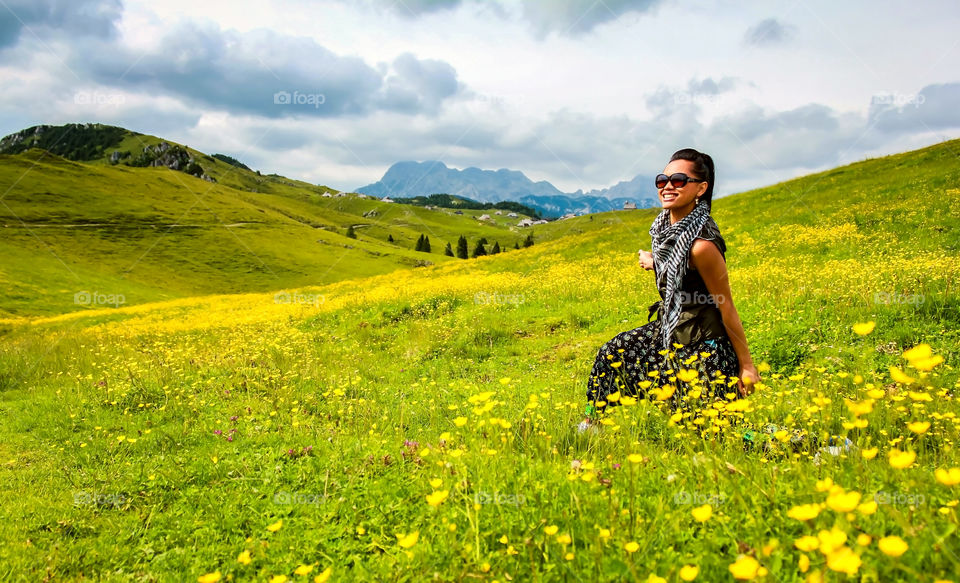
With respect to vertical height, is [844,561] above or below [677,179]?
below

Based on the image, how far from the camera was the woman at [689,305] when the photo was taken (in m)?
4.61

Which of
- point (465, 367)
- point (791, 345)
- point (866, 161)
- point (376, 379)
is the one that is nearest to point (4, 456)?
point (376, 379)

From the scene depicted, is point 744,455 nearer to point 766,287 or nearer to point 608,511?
point 608,511

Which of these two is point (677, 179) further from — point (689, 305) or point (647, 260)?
point (689, 305)

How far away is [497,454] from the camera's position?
3.68 metres

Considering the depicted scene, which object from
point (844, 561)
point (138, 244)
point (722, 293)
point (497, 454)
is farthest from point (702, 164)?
point (138, 244)

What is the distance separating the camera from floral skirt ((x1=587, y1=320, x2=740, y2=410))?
4.62 meters

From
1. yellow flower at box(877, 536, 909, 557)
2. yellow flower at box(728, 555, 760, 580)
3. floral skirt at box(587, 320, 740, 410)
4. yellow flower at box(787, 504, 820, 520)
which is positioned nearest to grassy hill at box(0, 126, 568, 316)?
floral skirt at box(587, 320, 740, 410)

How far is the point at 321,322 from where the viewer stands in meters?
16.8

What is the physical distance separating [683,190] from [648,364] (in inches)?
73.0

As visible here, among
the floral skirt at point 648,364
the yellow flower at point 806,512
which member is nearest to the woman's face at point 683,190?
the floral skirt at point 648,364

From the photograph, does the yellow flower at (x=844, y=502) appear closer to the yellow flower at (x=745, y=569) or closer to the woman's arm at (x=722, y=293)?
the yellow flower at (x=745, y=569)

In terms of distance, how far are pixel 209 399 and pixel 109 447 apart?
1.60 m

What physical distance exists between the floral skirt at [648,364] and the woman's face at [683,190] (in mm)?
1328
